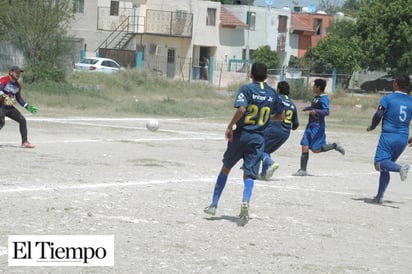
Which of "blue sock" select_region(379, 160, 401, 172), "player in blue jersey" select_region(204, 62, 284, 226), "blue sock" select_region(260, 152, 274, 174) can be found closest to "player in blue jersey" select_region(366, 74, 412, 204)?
"blue sock" select_region(379, 160, 401, 172)

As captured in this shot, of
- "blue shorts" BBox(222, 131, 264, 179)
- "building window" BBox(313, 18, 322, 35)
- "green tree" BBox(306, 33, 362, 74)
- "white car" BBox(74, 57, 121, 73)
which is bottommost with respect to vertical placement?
"white car" BBox(74, 57, 121, 73)

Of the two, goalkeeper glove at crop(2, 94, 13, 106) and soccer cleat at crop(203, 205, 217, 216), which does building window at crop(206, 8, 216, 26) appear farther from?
soccer cleat at crop(203, 205, 217, 216)

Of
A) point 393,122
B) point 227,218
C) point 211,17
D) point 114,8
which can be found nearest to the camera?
point 227,218

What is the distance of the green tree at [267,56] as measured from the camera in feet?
237

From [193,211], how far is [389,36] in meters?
57.7

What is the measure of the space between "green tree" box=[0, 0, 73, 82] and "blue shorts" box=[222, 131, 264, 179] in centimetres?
2933

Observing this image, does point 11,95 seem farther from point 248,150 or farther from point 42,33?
point 42,33

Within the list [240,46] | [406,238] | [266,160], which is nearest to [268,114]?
[406,238]

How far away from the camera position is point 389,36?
66688mm

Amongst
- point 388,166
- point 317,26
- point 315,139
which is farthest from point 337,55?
point 388,166

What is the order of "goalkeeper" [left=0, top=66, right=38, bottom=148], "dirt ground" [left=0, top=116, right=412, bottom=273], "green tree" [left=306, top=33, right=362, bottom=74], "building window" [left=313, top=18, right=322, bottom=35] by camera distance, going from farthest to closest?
"building window" [left=313, top=18, right=322, bottom=35]
"green tree" [left=306, top=33, right=362, bottom=74]
"goalkeeper" [left=0, top=66, right=38, bottom=148]
"dirt ground" [left=0, top=116, right=412, bottom=273]

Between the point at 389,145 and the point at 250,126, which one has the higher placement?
the point at 250,126

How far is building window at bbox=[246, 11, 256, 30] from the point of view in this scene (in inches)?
2936

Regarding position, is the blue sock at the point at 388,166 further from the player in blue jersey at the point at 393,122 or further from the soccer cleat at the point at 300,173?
the soccer cleat at the point at 300,173
